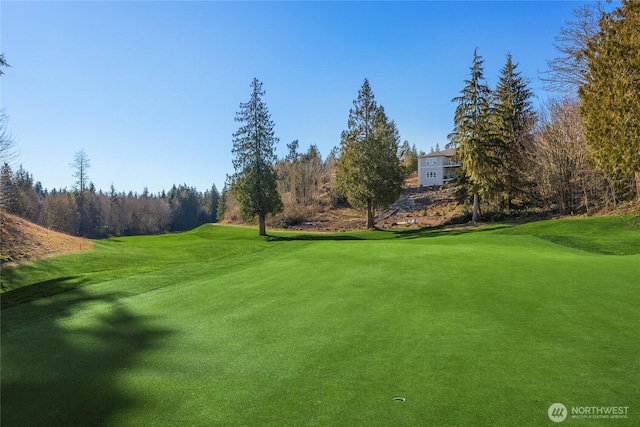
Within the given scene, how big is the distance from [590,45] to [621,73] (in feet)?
7.36

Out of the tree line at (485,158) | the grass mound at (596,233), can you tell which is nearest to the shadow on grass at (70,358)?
the grass mound at (596,233)

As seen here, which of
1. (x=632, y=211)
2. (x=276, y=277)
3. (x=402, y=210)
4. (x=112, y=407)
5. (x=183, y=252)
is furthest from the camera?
(x=402, y=210)

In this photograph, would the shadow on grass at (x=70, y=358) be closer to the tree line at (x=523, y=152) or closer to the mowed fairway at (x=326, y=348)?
the mowed fairway at (x=326, y=348)

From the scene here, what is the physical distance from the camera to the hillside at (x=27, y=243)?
49.3ft

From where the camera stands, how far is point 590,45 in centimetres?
1355

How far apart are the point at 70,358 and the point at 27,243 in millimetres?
14321

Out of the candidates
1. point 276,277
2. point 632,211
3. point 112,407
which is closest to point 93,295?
point 276,277

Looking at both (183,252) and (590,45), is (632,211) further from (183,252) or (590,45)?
(183,252)

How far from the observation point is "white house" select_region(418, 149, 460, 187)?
74750 mm

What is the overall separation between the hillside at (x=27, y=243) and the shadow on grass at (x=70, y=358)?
8156mm

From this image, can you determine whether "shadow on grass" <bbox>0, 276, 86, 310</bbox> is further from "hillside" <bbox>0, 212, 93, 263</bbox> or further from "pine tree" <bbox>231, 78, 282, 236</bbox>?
"pine tree" <bbox>231, 78, 282, 236</bbox>

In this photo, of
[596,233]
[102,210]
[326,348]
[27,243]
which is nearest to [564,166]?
[596,233]

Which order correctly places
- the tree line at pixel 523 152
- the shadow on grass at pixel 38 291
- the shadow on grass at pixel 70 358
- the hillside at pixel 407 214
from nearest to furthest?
the shadow on grass at pixel 70 358 < the shadow on grass at pixel 38 291 < the tree line at pixel 523 152 < the hillside at pixel 407 214

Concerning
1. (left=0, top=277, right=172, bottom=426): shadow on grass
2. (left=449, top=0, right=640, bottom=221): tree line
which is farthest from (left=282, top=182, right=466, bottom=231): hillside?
(left=0, top=277, right=172, bottom=426): shadow on grass
